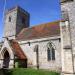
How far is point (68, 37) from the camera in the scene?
17.3m

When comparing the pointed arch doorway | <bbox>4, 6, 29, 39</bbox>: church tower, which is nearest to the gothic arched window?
the pointed arch doorway

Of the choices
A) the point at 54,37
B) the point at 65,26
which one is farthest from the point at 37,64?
the point at 65,26

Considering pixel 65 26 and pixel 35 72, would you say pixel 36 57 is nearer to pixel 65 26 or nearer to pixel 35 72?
pixel 35 72

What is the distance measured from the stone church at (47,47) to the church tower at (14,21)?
73cm

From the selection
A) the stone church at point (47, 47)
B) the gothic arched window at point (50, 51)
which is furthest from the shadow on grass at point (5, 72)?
the gothic arched window at point (50, 51)

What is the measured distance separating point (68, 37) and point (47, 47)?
584cm

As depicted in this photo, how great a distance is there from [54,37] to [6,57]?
9.20 metres

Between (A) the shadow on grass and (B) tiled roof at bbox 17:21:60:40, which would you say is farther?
(B) tiled roof at bbox 17:21:60:40

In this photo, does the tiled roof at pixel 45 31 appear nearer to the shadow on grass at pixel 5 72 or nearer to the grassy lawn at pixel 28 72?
the grassy lawn at pixel 28 72

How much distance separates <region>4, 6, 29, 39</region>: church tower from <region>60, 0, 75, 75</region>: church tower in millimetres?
14205

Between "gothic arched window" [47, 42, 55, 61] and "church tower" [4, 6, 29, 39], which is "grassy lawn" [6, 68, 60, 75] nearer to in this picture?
"gothic arched window" [47, 42, 55, 61]

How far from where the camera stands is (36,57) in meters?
22.8

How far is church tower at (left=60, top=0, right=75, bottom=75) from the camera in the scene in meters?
16.4

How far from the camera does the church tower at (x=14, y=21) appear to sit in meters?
30.7
